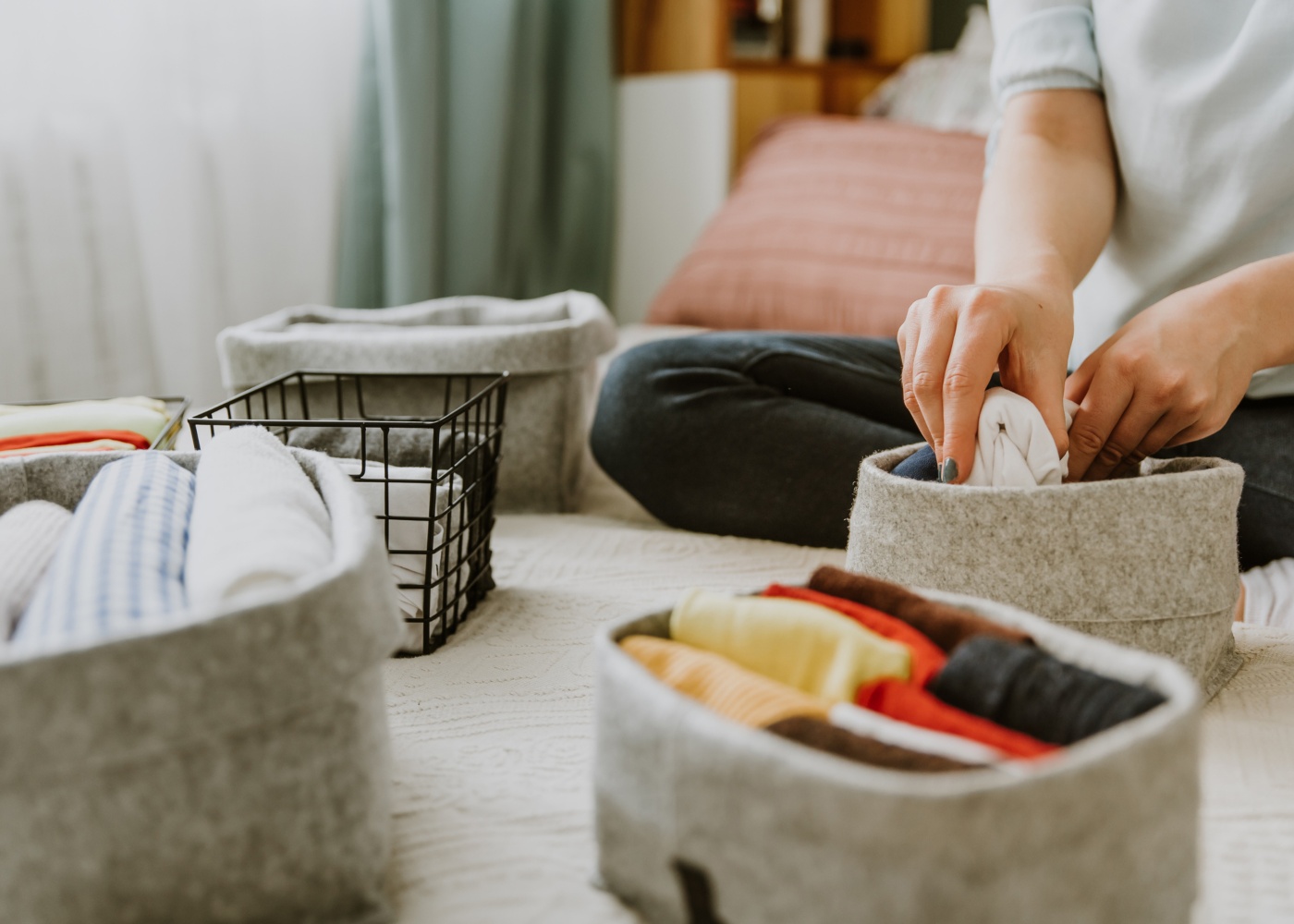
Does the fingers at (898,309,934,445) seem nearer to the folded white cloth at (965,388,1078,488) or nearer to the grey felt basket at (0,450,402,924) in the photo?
the folded white cloth at (965,388,1078,488)

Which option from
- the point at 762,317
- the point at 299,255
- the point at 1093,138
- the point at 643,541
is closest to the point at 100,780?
the point at 643,541

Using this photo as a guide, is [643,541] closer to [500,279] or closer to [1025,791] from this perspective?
[1025,791]

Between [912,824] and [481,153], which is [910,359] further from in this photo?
[481,153]

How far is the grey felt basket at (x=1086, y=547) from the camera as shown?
53 cm

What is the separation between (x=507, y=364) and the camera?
0.96 metres

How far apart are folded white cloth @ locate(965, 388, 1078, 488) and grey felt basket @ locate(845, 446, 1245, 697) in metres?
0.04

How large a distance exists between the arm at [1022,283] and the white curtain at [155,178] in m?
1.10

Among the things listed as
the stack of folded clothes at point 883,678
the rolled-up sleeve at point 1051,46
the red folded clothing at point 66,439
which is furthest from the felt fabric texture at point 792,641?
the rolled-up sleeve at point 1051,46

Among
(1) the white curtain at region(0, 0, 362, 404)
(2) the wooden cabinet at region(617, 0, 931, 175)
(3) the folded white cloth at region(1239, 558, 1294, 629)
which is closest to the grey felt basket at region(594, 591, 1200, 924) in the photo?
(3) the folded white cloth at region(1239, 558, 1294, 629)

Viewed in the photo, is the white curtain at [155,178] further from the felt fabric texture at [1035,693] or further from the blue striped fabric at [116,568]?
the felt fabric texture at [1035,693]

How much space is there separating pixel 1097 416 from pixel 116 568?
0.51 m

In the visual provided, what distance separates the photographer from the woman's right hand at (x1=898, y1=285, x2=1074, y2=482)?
1.89ft

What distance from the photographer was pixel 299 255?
168 cm

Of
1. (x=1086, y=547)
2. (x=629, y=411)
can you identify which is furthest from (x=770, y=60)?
(x=1086, y=547)
